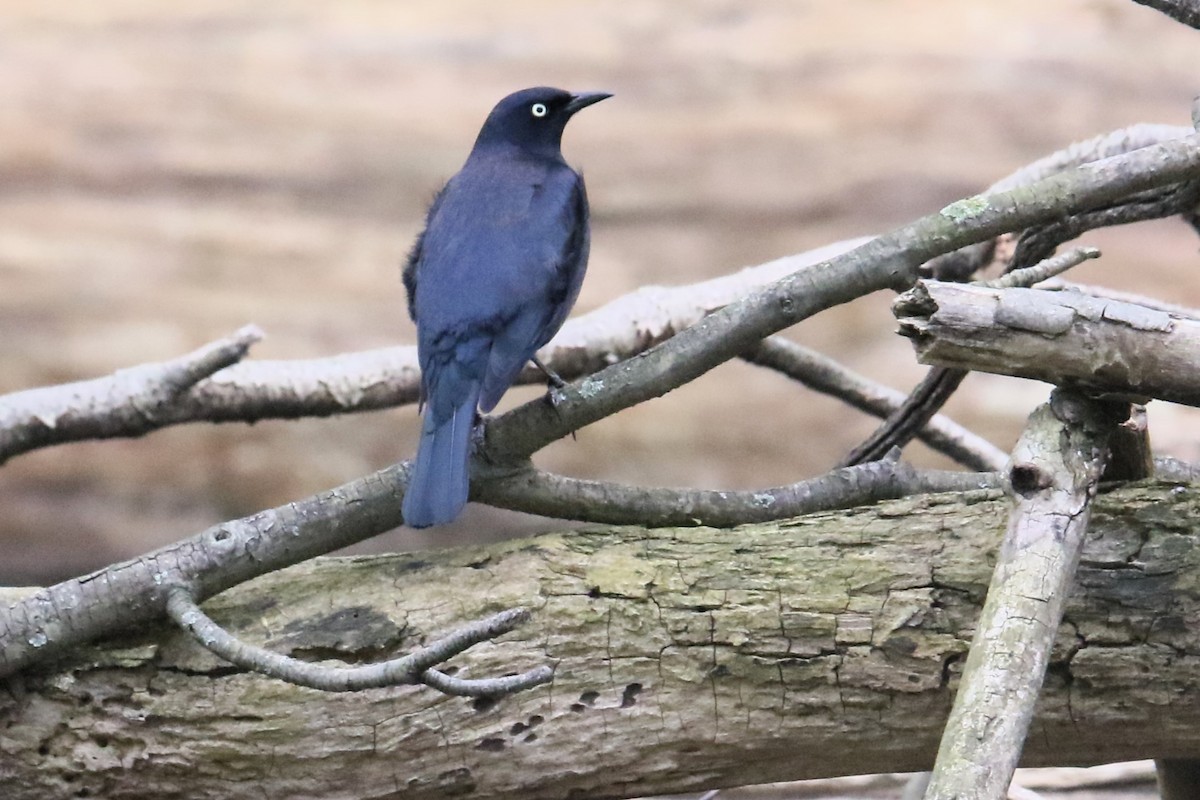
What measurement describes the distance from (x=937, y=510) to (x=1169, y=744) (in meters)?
0.41

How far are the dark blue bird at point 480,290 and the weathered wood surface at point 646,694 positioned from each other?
210 millimetres

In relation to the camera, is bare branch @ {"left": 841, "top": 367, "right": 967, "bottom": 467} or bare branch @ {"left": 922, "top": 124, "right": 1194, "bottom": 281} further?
bare branch @ {"left": 922, "top": 124, "right": 1194, "bottom": 281}

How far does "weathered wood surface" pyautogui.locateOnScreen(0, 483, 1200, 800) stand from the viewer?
1.62 meters

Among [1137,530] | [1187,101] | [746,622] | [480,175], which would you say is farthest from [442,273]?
[1187,101]

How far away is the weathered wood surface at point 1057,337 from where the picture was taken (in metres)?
1.40

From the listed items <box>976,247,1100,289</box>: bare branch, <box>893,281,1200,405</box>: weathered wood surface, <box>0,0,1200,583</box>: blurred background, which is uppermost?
<box>0,0,1200,583</box>: blurred background

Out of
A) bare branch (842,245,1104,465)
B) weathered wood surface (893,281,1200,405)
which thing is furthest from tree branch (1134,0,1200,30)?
weathered wood surface (893,281,1200,405)

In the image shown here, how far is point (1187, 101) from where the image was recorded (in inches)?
182

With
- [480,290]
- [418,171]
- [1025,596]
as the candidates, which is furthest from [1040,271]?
[418,171]

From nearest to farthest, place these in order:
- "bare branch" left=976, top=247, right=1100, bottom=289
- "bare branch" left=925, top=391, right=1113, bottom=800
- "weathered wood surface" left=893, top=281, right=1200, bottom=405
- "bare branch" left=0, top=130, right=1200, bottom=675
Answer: "bare branch" left=925, top=391, right=1113, bottom=800 → "weathered wood surface" left=893, top=281, right=1200, bottom=405 → "bare branch" left=976, top=247, right=1100, bottom=289 → "bare branch" left=0, top=130, right=1200, bottom=675

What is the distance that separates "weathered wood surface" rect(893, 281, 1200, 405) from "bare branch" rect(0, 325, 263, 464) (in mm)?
1641

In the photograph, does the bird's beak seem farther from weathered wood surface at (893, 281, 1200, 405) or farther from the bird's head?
weathered wood surface at (893, 281, 1200, 405)

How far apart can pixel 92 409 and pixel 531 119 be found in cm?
109

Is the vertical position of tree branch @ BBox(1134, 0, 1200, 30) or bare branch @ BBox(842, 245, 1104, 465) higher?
tree branch @ BBox(1134, 0, 1200, 30)
